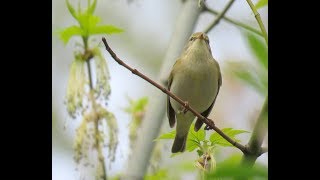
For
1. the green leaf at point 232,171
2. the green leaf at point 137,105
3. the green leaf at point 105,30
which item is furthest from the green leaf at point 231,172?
the green leaf at point 137,105

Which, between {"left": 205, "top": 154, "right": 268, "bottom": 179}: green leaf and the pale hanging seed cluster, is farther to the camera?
the pale hanging seed cluster

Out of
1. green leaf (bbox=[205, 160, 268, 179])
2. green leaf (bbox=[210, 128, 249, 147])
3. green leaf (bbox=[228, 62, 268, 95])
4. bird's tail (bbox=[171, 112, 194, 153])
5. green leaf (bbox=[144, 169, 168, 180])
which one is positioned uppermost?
bird's tail (bbox=[171, 112, 194, 153])

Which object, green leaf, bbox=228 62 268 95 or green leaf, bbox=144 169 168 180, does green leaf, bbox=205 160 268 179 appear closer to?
green leaf, bbox=228 62 268 95

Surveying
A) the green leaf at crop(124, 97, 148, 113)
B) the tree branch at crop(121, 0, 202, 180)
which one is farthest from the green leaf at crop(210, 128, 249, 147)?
the green leaf at crop(124, 97, 148, 113)

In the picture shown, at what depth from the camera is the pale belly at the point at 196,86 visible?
76 cm

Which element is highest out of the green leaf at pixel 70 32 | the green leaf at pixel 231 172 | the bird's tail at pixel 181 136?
the green leaf at pixel 70 32

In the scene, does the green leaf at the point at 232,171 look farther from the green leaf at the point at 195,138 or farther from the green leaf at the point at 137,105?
the green leaf at the point at 137,105

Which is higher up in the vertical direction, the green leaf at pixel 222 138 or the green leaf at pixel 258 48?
the green leaf at pixel 222 138

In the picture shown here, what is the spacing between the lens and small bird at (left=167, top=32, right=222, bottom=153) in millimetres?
741

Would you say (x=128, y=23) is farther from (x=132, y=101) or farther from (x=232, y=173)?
(x=232, y=173)

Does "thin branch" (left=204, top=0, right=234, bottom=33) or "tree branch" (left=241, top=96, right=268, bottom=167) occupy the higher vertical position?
"thin branch" (left=204, top=0, right=234, bottom=33)

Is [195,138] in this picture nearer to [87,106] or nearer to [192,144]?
[192,144]
